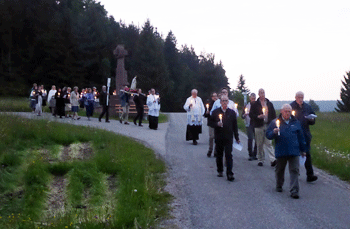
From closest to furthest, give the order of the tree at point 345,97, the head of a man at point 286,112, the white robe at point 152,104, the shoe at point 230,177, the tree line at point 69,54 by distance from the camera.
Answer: the head of a man at point 286,112 → the shoe at point 230,177 → the white robe at point 152,104 → the tree line at point 69,54 → the tree at point 345,97

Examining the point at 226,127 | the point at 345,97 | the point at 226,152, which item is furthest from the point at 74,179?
the point at 345,97

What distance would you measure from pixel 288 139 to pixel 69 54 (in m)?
49.7

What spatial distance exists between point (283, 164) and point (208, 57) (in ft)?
210

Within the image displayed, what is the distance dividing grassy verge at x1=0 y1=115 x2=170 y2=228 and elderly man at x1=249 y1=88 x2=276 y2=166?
273cm

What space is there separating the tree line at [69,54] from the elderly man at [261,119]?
41.5 m

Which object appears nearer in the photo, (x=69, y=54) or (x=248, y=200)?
(x=248, y=200)

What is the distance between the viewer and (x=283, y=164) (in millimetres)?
9180

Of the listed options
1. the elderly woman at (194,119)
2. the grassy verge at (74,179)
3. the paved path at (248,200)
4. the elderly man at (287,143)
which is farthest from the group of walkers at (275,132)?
the elderly woman at (194,119)

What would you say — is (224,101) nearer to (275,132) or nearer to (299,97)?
(299,97)

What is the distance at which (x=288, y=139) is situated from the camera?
8.97 m

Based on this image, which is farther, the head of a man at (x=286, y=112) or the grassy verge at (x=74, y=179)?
the head of a man at (x=286, y=112)

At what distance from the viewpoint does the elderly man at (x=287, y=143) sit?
8.88m

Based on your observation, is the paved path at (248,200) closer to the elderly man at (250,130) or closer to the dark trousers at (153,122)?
the elderly man at (250,130)

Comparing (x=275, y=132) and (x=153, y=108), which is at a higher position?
(x=153, y=108)
